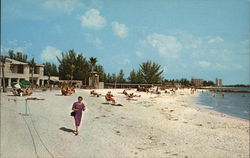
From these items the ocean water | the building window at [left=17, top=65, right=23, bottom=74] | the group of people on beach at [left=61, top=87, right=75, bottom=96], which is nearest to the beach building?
the building window at [left=17, top=65, right=23, bottom=74]

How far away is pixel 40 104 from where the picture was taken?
690cm

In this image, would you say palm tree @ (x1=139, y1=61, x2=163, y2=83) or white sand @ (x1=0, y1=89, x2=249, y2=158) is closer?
white sand @ (x1=0, y1=89, x2=249, y2=158)

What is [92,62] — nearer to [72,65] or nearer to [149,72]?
[72,65]

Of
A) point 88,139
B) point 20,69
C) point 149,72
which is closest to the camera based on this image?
point 88,139

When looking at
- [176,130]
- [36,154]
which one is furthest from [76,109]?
[176,130]

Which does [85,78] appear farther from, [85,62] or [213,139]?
[213,139]

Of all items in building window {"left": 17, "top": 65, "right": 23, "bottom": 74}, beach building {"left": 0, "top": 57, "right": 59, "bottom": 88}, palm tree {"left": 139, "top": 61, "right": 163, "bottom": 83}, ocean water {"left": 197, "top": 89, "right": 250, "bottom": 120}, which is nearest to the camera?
ocean water {"left": 197, "top": 89, "right": 250, "bottom": 120}

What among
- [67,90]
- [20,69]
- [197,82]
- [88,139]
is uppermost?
[20,69]

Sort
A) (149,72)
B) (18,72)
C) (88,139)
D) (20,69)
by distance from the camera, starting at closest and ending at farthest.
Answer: (88,139) < (18,72) < (20,69) < (149,72)

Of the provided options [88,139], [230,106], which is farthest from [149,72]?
[88,139]

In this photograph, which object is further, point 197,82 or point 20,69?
point 197,82

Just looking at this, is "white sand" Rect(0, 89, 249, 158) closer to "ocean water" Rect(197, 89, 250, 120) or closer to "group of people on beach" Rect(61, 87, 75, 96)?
"group of people on beach" Rect(61, 87, 75, 96)

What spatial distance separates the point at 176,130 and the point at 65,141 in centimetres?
880

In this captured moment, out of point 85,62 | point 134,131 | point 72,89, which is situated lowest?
point 134,131
